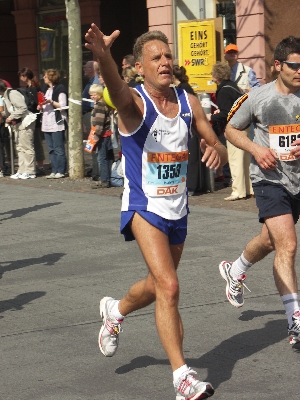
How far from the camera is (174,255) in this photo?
539 centimetres

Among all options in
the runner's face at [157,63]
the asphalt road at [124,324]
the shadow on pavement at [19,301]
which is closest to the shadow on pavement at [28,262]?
the asphalt road at [124,324]

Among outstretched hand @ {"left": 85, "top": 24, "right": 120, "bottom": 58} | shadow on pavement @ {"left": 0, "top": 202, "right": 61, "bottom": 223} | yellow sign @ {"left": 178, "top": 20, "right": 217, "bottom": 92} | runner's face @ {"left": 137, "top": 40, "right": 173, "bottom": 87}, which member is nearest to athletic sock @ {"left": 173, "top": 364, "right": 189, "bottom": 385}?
runner's face @ {"left": 137, "top": 40, "right": 173, "bottom": 87}

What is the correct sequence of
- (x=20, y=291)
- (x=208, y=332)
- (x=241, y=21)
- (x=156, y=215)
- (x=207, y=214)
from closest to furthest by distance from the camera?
(x=156, y=215)
(x=208, y=332)
(x=20, y=291)
(x=207, y=214)
(x=241, y=21)

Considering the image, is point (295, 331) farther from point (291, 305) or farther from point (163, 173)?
point (163, 173)

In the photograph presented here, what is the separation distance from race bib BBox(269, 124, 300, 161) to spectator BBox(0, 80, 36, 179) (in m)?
10.3

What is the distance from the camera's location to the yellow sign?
52.3 feet

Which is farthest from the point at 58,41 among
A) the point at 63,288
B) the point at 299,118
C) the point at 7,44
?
the point at 299,118

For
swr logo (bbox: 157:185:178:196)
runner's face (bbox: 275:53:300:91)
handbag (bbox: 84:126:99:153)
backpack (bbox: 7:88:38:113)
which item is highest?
runner's face (bbox: 275:53:300:91)

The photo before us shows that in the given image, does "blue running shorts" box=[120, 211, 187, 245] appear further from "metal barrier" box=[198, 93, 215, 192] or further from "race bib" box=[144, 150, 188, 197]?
"metal barrier" box=[198, 93, 215, 192]

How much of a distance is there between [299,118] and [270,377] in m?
1.80

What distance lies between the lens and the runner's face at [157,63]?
16.9 ft

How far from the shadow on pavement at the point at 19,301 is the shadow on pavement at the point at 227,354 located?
1778mm

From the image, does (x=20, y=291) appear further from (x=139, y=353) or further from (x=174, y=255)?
(x=174, y=255)

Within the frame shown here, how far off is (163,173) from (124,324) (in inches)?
68.8
